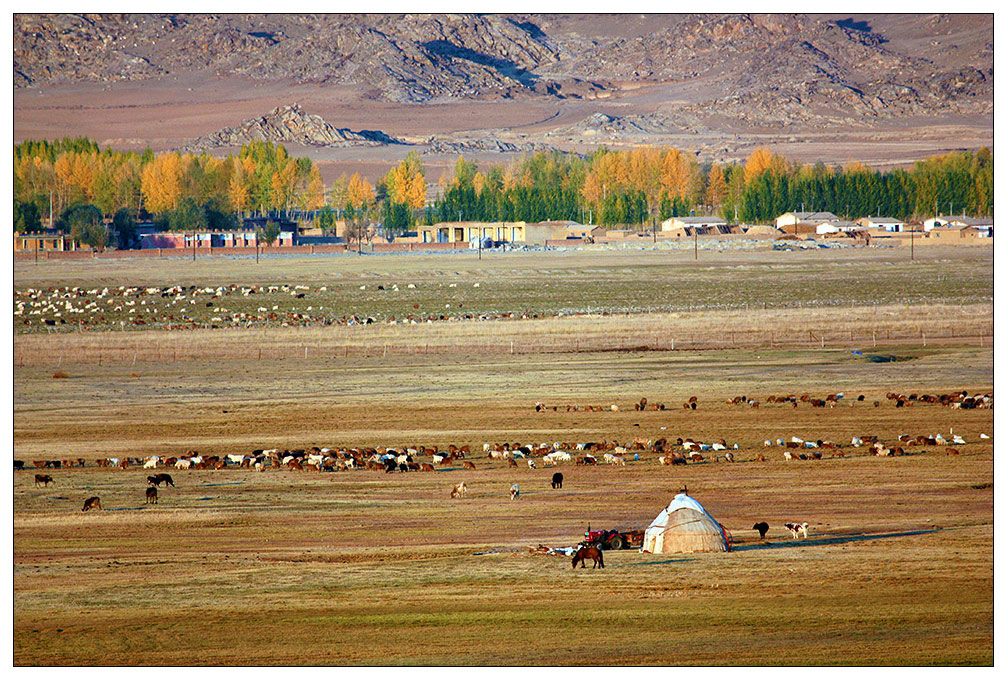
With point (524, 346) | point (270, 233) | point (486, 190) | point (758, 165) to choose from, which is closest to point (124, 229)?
point (270, 233)

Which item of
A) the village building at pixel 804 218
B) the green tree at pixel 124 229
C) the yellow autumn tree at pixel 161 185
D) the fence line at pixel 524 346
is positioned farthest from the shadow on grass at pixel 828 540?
the yellow autumn tree at pixel 161 185

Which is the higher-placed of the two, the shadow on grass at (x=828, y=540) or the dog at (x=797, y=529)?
the dog at (x=797, y=529)

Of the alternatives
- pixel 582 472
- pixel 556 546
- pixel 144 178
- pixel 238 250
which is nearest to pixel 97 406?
pixel 582 472

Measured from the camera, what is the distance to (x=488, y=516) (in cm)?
1931

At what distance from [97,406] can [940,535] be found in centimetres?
2202

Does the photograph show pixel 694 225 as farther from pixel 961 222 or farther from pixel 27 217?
pixel 27 217

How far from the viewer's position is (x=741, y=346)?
40438mm

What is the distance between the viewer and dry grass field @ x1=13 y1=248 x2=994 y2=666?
14047 millimetres

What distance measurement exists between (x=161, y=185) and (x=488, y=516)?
4208 inches

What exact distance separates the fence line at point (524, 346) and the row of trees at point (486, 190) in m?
57.1

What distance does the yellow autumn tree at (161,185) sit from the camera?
116 metres

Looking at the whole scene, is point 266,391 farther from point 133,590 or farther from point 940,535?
point 940,535

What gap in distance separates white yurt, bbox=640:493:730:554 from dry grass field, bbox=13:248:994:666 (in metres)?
0.36

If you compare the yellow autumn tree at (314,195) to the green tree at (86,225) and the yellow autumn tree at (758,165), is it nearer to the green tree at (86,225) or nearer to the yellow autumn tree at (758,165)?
the green tree at (86,225)
